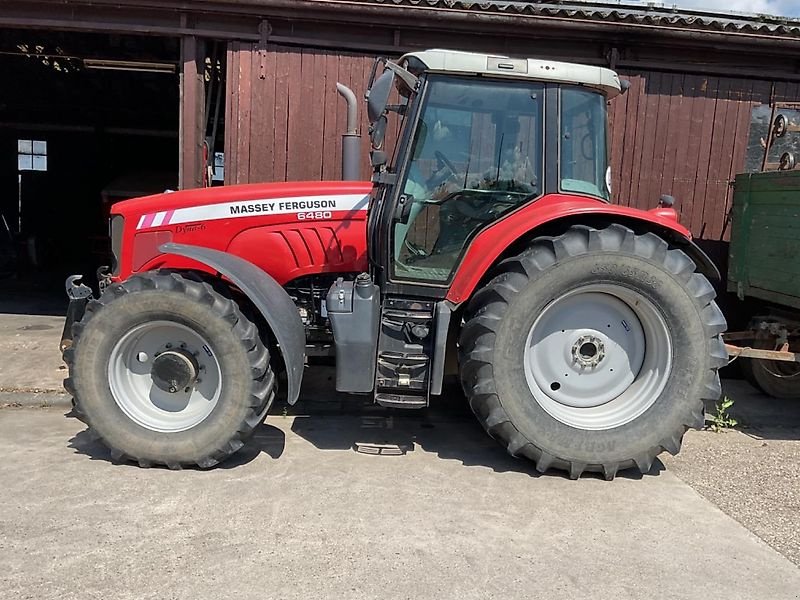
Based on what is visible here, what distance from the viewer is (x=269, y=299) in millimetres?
3523

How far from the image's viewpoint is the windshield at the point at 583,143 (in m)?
3.61

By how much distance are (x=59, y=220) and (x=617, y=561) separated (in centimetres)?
1367

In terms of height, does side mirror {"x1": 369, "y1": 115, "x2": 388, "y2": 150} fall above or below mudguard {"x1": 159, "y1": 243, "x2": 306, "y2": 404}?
above

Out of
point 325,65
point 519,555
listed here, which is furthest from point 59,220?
point 519,555

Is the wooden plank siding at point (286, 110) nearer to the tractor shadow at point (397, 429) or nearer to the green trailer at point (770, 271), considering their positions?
the tractor shadow at point (397, 429)

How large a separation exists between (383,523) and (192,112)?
4433 mm

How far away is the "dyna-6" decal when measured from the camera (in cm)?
389

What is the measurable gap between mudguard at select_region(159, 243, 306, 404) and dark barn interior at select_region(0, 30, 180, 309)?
24.4 feet

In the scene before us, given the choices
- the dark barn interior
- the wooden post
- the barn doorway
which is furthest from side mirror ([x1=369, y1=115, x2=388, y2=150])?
the dark barn interior

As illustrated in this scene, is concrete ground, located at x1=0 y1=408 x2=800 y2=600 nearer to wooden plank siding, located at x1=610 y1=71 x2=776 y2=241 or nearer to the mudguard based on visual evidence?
the mudguard

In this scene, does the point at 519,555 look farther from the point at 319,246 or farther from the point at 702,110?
the point at 702,110

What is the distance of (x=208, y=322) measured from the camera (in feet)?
11.3

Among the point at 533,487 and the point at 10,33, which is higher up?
the point at 10,33

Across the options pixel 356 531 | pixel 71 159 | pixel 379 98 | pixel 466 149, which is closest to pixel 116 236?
pixel 379 98
